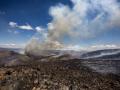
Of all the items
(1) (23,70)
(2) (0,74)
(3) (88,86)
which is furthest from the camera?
(1) (23,70)

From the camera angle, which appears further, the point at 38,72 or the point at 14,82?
→ the point at 38,72

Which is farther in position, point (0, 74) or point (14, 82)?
point (0, 74)

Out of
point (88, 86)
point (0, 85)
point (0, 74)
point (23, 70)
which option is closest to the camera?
point (88, 86)

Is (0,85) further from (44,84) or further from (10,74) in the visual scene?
(44,84)

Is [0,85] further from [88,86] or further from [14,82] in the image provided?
[88,86]

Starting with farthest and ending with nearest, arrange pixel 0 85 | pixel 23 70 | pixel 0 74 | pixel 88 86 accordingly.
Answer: pixel 23 70
pixel 0 74
pixel 0 85
pixel 88 86

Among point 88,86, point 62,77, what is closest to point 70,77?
point 62,77

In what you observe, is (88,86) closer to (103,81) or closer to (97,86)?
(97,86)

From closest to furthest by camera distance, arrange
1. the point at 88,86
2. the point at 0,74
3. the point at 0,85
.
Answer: the point at 88,86 → the point at 0,85 → the point at 0,74

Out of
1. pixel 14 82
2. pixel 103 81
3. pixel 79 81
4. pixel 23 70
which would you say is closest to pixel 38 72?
pixel 23 70
